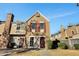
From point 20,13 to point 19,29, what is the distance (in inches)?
104

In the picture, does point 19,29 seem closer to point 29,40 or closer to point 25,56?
point 29,40

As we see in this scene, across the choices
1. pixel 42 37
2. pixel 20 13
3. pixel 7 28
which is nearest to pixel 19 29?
pixel 7 28

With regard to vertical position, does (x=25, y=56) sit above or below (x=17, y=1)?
below

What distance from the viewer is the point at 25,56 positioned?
929cm

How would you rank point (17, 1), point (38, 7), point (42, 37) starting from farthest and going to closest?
point (42, 37)
point (38, 7)
point (17, 1)

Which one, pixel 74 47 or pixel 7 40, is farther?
pixel 7 40

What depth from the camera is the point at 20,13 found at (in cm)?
1066

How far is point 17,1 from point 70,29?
4.30 meters

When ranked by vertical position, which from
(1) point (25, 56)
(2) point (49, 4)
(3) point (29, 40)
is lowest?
(1) point (25, 56)

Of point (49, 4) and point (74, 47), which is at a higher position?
point (49, 4)

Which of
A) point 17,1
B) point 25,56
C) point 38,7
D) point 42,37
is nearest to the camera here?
point 25,56

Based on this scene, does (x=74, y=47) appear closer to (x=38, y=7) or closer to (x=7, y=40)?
(x=38, y=7)

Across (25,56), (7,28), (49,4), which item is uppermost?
(49,4)

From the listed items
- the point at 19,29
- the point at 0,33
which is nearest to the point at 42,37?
the point at 19,29
